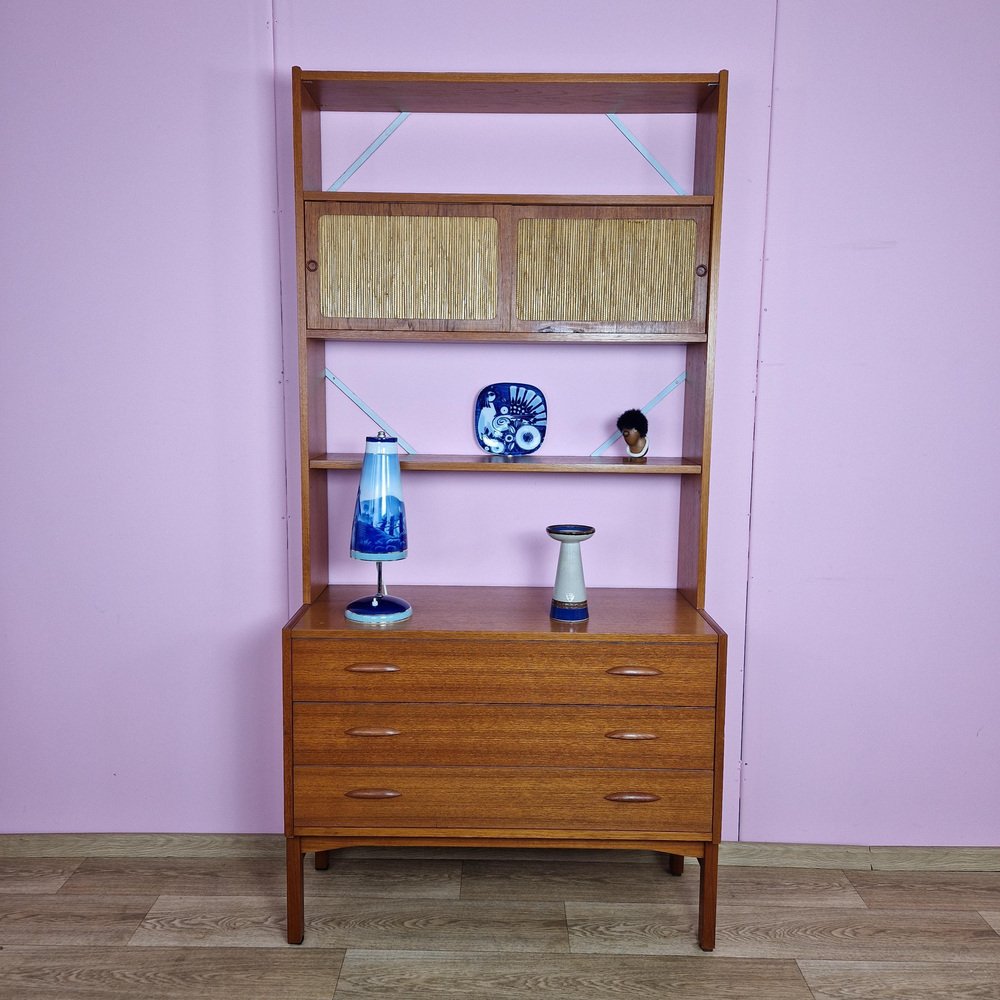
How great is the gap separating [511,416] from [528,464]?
0.27m

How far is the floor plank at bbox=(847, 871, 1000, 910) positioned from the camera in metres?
2.34

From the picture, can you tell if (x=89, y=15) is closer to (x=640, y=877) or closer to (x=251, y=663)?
(x=251, y=663)

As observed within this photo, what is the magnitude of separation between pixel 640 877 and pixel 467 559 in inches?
41.0

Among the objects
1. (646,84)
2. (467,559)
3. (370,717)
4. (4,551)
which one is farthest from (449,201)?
(4,551)

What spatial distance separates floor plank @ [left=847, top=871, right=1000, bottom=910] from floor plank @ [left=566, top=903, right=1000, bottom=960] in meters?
0.05

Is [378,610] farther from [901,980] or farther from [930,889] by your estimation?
[930,889]

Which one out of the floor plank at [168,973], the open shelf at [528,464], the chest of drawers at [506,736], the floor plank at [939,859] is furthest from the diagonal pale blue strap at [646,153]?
the floor plank at [168,973]

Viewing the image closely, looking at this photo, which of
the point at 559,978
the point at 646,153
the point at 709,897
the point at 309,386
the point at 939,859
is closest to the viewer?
the point at 559,978

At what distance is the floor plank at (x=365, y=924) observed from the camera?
2.12m

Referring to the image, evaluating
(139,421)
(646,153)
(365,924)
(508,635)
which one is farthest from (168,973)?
(646,153)

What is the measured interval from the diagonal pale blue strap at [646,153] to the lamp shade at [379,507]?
3.52ft

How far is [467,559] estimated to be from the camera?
2498mm

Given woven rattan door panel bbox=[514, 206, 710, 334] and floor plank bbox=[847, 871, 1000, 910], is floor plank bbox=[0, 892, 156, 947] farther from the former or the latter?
floor plank bbox=[847, 871, 1000, 910]

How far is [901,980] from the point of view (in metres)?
2.01
